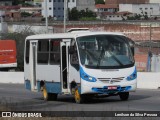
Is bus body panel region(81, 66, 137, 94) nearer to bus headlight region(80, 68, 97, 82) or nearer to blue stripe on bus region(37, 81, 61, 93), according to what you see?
bus headlight region(80, 68, 97, 82)

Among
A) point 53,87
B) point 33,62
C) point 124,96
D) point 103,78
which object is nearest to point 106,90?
point 103,78

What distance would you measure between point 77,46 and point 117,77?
1790mm

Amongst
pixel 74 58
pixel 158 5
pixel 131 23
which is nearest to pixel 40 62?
pixel 74 58

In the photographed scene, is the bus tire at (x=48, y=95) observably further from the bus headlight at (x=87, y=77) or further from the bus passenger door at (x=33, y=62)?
the bus headlight at (x=87, y=77)

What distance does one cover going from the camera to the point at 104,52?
24516mm

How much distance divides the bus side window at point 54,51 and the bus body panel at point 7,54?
136ft

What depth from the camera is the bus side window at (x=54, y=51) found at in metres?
25.9

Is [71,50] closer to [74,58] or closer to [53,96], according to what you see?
[74,58]

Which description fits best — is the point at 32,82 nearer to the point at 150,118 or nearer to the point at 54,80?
the point at 54,80

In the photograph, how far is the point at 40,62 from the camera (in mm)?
27281

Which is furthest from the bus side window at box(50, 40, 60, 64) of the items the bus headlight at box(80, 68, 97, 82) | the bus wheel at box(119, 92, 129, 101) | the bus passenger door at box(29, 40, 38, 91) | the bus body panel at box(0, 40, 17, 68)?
the bus body panel at box(0, 40, 17, 68)

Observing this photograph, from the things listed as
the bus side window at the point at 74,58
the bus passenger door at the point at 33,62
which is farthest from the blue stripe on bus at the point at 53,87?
the bus side window at the point at 74,58

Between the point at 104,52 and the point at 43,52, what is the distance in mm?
3300

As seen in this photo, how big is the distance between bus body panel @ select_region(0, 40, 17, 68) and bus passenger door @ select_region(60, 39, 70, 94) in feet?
138
